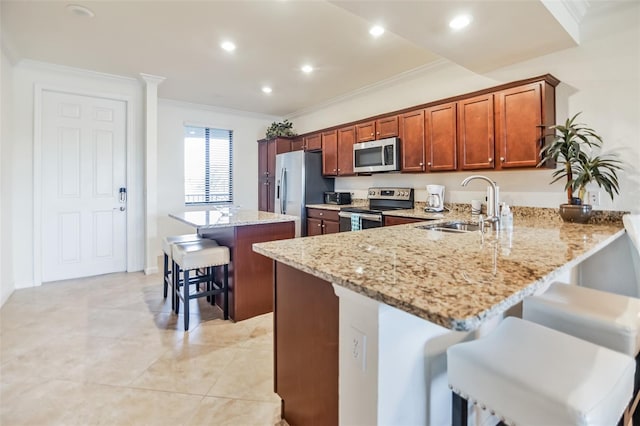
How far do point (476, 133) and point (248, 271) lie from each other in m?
2.56

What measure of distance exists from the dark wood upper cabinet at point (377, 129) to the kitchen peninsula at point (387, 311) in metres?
2.62

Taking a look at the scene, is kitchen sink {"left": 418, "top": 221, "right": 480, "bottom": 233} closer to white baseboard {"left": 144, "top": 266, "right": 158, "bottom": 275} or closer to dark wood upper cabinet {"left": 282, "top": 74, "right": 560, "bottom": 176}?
dark wood upper cabinet {"left": 282, "top": 74, "right": 560, "bottom": 176}

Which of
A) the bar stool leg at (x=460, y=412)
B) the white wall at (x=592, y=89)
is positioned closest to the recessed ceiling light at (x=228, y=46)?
the white wall at (x=592, y=89)

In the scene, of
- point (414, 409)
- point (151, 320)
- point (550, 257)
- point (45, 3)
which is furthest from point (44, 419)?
point (45, 3)

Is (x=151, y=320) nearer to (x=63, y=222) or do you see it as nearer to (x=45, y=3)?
(x=63, y=222)

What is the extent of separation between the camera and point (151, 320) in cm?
279

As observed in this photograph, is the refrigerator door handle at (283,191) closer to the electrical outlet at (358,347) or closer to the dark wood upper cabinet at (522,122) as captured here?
the dark wood upper cabinet at (522,122)

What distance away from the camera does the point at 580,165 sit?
8.32 feet

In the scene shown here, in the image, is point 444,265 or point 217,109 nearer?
point 444,265

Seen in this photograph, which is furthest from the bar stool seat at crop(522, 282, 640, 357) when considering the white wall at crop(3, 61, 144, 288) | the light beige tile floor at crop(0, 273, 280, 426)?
the white wall at crop(3, 61, 144, 288)

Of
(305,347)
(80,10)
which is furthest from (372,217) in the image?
(80,10)

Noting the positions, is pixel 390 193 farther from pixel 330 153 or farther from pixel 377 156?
pixel 330 153

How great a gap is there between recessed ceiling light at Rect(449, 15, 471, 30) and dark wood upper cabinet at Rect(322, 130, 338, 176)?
2.60 meters

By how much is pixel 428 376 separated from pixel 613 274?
2436 mm
